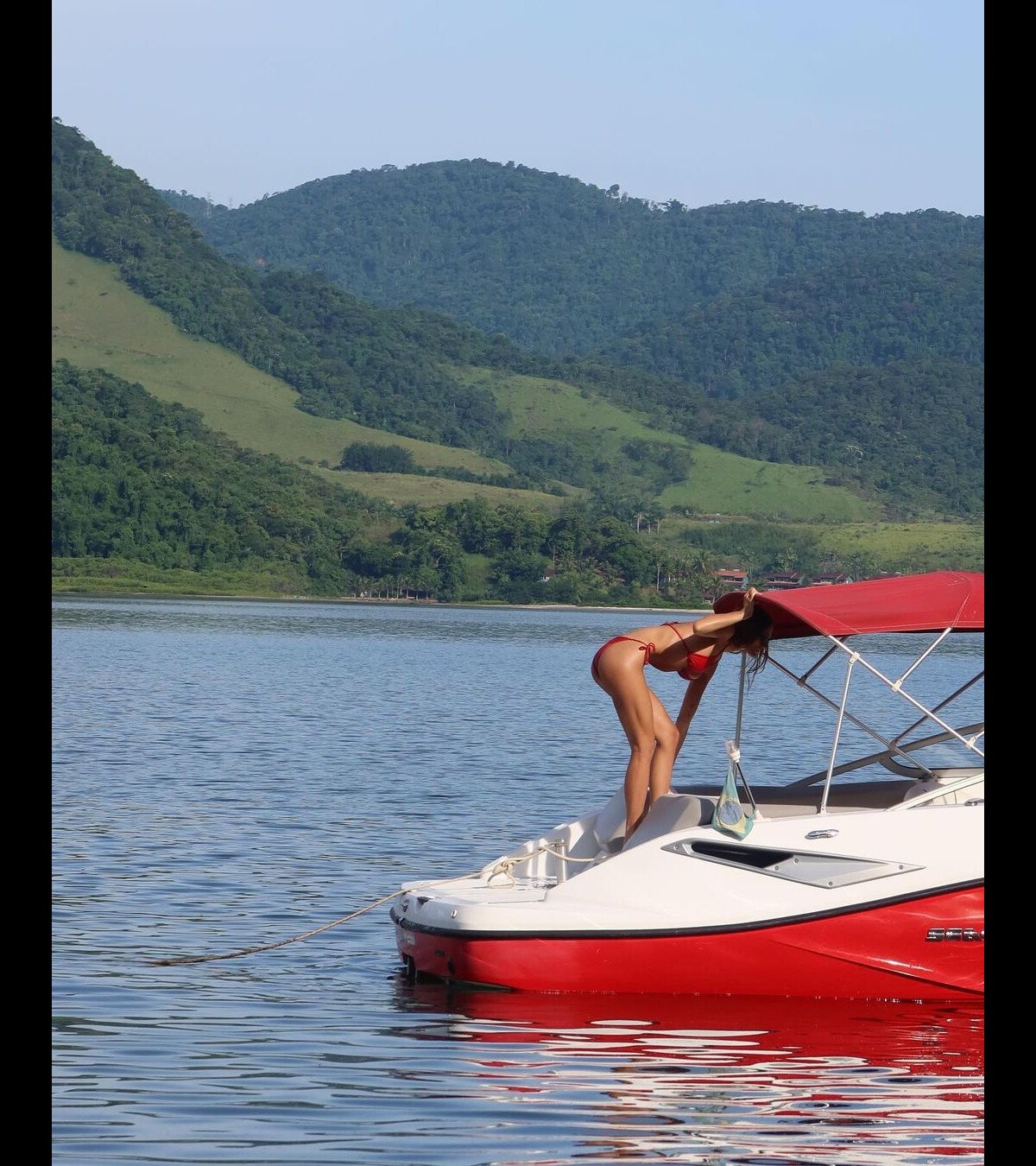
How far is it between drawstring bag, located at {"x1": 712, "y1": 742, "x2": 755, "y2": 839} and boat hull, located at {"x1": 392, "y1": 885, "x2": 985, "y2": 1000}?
55 cm

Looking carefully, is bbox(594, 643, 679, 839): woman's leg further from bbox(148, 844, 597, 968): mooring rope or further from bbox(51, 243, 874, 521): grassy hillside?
bbox(51, 243, 874, 521): grassy hillside

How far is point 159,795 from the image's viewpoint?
69.8 feet

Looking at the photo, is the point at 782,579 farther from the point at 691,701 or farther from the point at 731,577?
the point at 691,701

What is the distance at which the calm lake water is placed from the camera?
7375 mm

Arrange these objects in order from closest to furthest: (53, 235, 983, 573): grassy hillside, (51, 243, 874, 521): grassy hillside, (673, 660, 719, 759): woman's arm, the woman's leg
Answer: the woman's leg, (673, 660, 719, 759): woman's arm, (53, 235, 983, 573): grassy hillside, (51, 243, 874, 521): grassy hillside

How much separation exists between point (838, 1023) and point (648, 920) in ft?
3.93

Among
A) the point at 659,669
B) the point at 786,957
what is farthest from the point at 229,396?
the point at 786,957

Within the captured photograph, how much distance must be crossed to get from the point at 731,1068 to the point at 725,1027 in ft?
2.60

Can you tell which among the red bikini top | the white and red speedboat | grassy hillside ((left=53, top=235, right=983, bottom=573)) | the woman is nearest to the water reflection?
the white and red speedboat

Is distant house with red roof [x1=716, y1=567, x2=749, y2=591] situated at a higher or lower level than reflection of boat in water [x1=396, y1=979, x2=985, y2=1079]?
higher

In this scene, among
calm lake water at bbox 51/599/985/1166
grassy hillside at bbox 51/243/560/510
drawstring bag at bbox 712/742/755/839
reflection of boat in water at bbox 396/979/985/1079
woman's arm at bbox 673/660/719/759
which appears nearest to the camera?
calm lake water at bbox 51/599/985/1166

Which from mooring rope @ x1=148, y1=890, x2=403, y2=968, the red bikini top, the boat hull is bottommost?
mooring rope @ x1=148, y1=890, x2=403, y2=968
